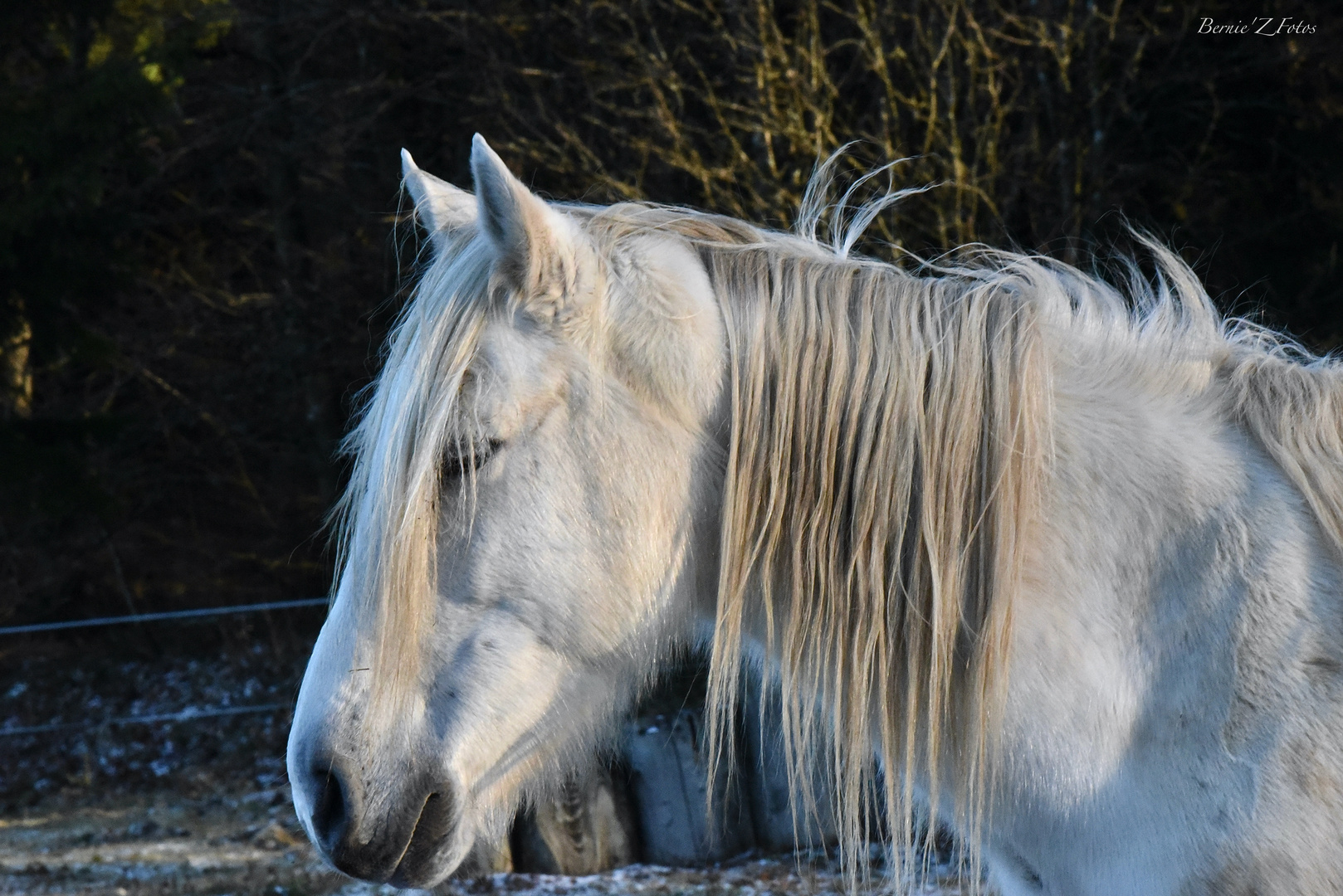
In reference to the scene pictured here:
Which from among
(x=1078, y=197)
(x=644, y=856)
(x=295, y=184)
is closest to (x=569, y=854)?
(x=644, y=856)

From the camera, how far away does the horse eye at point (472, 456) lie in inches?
56.5

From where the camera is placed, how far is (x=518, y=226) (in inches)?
55.9

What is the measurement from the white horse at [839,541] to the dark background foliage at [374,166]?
224 centimetres

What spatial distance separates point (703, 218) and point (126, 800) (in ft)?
23.6

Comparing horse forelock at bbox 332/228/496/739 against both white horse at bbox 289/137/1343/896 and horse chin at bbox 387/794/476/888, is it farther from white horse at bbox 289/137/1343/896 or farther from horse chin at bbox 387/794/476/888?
horse chin at bbox 387/794/476/888

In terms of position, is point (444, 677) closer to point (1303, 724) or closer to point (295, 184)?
point (1303, 724)

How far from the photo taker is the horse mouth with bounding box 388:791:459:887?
1437 millimetres

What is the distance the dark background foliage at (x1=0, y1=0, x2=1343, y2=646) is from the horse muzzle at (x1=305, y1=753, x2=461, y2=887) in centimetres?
268
